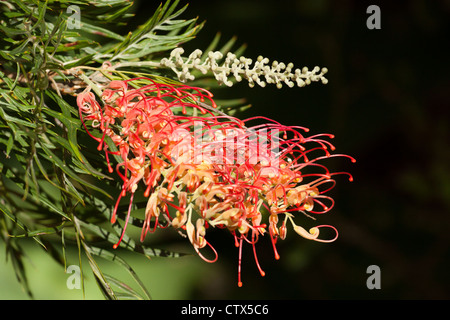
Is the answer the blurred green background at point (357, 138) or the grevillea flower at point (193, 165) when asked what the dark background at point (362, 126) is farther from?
the grevillea flower at point (193, 165)

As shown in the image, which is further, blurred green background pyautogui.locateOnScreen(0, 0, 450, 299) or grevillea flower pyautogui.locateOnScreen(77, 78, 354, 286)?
blurred green background pyautogui.locateOnScreen(0, 0, 450, 299)

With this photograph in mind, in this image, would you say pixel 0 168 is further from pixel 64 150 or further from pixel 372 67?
pixel 372 67

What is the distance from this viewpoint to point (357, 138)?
1.16 meters

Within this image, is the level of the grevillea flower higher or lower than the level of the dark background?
lower

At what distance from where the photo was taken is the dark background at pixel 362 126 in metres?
1.12

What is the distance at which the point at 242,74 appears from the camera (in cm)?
33

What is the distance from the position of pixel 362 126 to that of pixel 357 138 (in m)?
0.03

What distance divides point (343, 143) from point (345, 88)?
13 cm

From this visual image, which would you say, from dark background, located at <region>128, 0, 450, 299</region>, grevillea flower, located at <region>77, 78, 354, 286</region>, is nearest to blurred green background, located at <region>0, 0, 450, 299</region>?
dark background, located at <region>128, 0, 450, 299</region>

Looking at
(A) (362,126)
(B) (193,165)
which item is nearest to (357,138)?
(A) (362,126)

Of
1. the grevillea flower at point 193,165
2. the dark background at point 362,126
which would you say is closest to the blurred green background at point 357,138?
the dark background at point 362,126

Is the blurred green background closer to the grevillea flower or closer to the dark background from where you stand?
the dark background

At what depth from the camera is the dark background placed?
3.68ft

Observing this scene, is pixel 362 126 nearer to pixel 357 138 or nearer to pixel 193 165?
pixel 357 138
